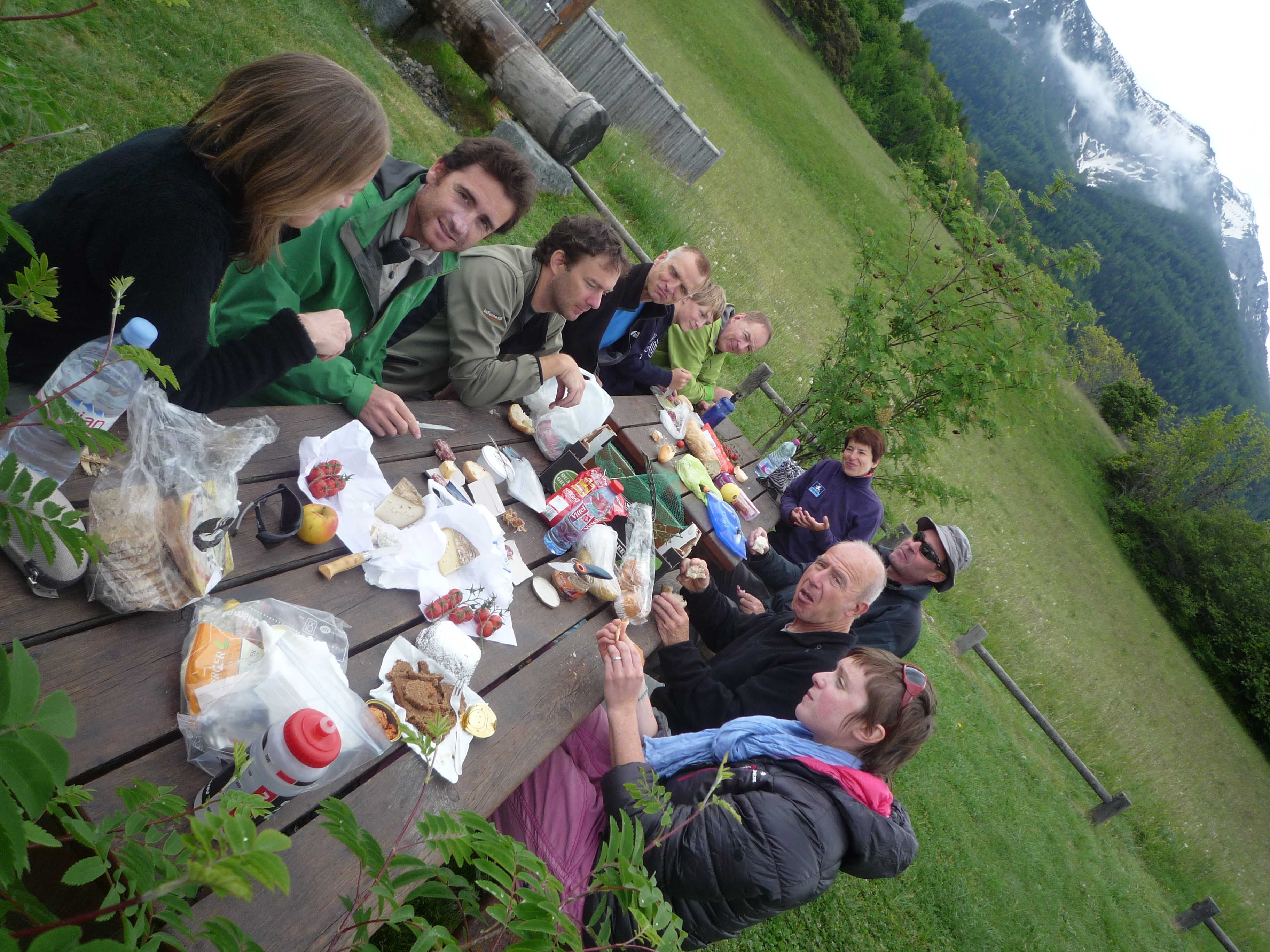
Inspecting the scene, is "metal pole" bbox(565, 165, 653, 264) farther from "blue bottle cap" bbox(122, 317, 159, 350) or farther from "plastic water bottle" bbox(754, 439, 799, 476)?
"blue bottle cap" bbox(122, 317, 159, 350)

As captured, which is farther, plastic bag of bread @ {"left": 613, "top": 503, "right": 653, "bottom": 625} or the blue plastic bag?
the blue plastic bag

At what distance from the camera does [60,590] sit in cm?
135

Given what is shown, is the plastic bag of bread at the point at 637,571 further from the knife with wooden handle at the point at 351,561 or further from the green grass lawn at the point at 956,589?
the green grass lawn at the point at 956,589

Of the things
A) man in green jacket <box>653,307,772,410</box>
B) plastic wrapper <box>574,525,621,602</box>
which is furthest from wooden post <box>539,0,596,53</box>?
plastic wrapper <box>574,525,621,602</box>

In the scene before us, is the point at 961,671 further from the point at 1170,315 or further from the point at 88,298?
the point at 1170,315

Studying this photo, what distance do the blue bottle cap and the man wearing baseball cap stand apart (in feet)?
10.9

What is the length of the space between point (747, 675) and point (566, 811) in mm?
1141

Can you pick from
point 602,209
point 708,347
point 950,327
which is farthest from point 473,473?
point 602,209

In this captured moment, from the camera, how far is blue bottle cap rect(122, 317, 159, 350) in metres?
1.27

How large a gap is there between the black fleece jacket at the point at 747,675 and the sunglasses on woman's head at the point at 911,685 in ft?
1.71

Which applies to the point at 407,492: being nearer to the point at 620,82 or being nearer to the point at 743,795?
the point at 743,795

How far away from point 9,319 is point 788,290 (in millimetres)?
12774

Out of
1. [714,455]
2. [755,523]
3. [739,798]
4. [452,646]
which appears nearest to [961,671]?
[755,523]

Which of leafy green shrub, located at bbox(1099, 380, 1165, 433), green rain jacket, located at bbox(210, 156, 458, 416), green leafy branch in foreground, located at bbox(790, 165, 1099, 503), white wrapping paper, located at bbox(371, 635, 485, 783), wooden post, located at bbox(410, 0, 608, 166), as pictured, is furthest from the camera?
leafy green shrub, located at bbox(1099, 380, 1165, 433)
